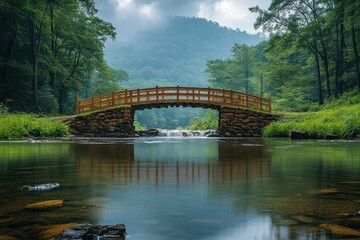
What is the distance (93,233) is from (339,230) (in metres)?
1.68

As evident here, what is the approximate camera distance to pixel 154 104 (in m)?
28.7

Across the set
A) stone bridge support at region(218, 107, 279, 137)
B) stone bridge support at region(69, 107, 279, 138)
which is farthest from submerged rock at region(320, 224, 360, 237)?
stone bridge support at region(218, 107, 279, 137)

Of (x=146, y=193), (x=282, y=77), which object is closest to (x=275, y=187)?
(x=146, y=193)

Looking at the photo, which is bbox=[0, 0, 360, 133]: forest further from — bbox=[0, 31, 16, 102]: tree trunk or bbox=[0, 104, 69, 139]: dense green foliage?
bbox=[0, 104, 69, 139]: dense green foliage

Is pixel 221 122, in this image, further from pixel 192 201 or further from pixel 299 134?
pixel 192 201

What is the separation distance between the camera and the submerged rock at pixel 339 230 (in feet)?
8.19

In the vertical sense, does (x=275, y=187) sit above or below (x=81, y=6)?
below

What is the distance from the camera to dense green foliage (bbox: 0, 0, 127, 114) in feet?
96.0

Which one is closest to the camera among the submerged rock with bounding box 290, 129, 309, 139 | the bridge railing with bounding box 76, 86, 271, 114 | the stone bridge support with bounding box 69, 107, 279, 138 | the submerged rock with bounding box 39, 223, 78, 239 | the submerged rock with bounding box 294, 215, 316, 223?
the submerged rock with bounding box 39, 223, 78, 239

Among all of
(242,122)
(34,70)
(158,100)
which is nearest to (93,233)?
(242,122)

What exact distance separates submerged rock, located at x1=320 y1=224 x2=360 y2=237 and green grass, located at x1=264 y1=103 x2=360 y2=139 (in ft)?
50.9

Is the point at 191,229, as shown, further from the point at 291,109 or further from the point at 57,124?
the point at 291,109

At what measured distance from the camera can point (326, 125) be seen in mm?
18906

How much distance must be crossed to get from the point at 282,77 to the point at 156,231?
127 feet
